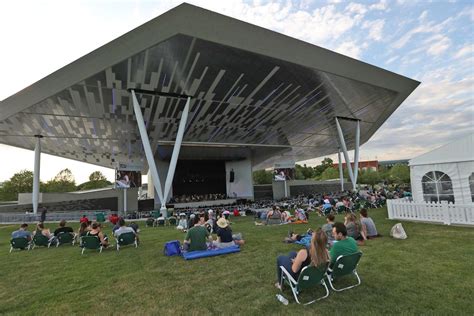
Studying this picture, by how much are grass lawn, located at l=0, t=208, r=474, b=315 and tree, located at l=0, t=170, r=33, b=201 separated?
36.6 meters

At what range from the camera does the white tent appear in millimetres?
9305

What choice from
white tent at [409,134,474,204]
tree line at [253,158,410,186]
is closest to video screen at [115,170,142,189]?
white tent at [409,134,474,204]

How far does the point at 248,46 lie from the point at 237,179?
2697cm

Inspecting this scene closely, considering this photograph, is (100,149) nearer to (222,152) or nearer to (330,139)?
(222,152)

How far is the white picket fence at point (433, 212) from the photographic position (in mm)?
7949

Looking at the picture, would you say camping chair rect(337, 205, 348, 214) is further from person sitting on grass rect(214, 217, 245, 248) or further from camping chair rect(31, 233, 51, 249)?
camping chair rect(31, 233, 51, 249)

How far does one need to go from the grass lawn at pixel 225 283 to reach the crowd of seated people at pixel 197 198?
84.5 feet

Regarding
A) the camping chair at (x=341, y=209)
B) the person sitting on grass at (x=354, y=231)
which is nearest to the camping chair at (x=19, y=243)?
the person sitting on grass at (x=354, y=231)

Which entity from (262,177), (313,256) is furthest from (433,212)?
(262,177)

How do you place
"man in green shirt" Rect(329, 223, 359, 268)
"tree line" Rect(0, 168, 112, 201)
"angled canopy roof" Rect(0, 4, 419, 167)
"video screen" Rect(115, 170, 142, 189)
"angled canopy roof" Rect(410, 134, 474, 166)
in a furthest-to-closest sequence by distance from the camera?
1. "tree line" Rect(0, 168, 112, 201)
2. "video screen" Rect(115, 170, 142, 189)
3. "angled canopy roof" Rect(0, 4, 419, 167)
4. "angled canopy roof" Rect(410, 134, 474, 166)
5. "man in green shirt" Rect(329, 223, 359, 268)

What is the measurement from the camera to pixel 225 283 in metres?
3.99

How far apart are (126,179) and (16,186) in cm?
2336

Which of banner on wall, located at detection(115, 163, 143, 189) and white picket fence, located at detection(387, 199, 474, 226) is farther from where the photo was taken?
banner on wall, located at detection(115, 163, 143, 189)

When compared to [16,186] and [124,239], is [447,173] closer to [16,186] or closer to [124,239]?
[124,239]
